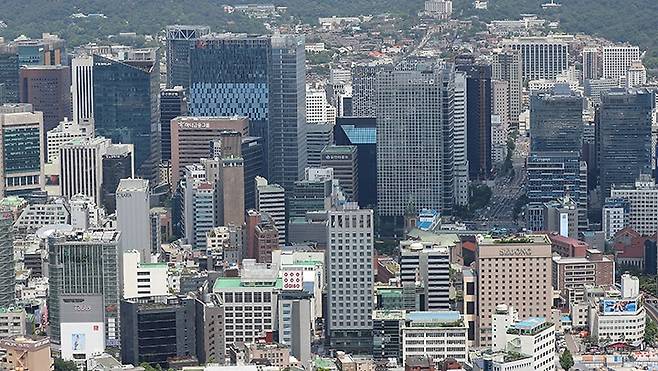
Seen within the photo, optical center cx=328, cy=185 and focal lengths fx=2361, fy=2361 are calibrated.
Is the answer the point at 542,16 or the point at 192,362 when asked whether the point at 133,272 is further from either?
the point at 542,16

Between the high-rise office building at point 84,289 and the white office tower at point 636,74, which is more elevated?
the white office tower at point 636,74

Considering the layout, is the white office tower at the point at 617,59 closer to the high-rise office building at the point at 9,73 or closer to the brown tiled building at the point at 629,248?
the high-rise office building at the point at 9,73

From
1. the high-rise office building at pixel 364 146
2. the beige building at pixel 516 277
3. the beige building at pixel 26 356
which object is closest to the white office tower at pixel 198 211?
the high-rise office building at pixel 364 146

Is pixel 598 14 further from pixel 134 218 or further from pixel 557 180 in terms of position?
pixel 134 218

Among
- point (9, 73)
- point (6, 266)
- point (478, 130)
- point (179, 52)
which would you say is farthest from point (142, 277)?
point (9, 73)

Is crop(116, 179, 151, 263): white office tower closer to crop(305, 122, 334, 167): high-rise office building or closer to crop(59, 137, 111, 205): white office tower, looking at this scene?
crop(59, 137, 111, 205): white office tower

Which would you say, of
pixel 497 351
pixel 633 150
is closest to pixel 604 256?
pixel 633 150

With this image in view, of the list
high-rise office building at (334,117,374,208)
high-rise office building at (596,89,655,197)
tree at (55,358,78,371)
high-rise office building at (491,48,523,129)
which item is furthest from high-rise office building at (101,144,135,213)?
high-rise office building at (491,48,523,129)

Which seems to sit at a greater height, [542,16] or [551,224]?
[542,16]
